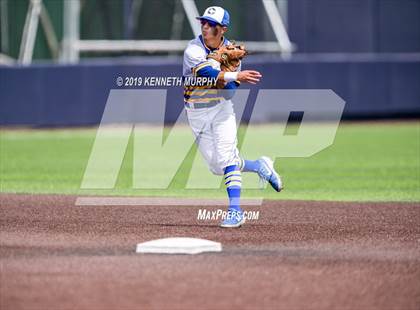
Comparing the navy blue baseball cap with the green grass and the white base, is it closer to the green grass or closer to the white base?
the white base

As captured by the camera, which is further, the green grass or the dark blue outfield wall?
the dark blue outfield wall

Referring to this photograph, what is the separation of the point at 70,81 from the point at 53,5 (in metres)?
3.67

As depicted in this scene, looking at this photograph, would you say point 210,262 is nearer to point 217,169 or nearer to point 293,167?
point 217,169

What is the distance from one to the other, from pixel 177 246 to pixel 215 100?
87.6 inches

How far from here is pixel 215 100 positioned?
10.7 meters

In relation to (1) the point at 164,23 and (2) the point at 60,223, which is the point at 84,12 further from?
(2) the point at 60,223

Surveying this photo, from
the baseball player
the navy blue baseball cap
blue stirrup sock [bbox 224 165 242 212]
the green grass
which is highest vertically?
the navy blue baseball cap

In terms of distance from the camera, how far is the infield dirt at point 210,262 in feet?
23.5

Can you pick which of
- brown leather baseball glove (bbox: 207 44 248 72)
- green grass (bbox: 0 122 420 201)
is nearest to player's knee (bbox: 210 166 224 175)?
brown leather baseball glove (bbox: 207 44 248 72)

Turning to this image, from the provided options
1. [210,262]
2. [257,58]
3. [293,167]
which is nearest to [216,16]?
[210,262]

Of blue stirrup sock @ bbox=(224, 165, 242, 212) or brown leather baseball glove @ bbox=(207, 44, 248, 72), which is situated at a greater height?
brown leather baseball glove @ bbox=(207, 44, 248, 72)

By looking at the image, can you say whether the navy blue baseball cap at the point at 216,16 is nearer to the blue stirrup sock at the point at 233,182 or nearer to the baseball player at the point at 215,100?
the baseball player at the point at 215,100

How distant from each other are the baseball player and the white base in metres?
1.61

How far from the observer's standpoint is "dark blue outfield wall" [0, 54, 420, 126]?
2581cm
